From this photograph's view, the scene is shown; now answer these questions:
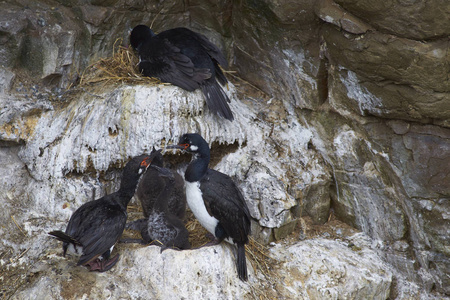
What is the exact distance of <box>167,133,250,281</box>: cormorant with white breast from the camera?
5.03 m

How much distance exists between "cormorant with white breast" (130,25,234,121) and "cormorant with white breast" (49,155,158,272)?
1079mm

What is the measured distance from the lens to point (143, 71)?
19.5 ft

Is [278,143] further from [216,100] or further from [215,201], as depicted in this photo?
[215,201]

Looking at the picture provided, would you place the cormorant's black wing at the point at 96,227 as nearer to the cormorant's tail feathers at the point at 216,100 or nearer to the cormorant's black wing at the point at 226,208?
the cormorant's black wing at the point at 226,208

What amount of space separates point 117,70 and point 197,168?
69.9 inches

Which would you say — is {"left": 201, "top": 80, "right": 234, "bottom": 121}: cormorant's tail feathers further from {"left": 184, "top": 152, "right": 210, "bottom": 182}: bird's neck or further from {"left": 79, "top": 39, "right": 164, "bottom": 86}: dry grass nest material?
{"left": 184, "top": 152, "right": 210, "bottom": 182}: bird's neck

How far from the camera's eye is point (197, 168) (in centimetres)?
514

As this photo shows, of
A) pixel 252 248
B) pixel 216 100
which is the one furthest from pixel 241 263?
pixel 216 100

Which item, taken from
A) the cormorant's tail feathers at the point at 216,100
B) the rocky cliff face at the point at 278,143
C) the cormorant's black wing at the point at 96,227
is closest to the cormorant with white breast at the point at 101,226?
the cormorant's black wing at the point at 96,227

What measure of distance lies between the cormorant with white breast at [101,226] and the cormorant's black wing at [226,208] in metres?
0.68

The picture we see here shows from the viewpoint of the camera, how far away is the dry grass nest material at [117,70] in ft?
19.4

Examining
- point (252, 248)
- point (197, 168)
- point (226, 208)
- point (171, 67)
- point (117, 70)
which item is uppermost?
point (171, 67)

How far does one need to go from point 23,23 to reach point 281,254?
3.80 m

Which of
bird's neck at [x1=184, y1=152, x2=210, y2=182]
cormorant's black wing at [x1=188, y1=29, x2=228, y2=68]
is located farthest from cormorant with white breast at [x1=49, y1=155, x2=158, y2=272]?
cormorant's black wing at [x1=188, y1=29, x2=228, y2=68]
